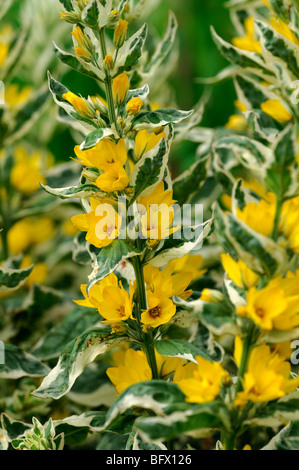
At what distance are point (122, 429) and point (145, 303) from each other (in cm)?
16

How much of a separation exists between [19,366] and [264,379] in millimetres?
489

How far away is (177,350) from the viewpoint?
0.67 metres

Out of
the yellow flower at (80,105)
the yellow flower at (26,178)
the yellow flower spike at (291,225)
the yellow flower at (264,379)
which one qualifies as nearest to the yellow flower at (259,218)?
the yellow flower spike at (291,225)

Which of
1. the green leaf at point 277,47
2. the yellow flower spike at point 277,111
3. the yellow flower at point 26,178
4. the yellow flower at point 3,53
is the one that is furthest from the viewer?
the yellow flower at point 26,178

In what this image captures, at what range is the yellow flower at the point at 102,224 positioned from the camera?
0.67m

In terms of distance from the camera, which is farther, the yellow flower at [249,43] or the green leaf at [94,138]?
the yellow flower at [249,43]

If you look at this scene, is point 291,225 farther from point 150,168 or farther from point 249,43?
point 249,43

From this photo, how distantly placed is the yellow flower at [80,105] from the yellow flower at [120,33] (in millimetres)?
85

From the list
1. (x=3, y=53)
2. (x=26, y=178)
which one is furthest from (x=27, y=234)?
(x=3, y=53)

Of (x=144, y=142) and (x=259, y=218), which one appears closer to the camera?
(x=259, y=218)

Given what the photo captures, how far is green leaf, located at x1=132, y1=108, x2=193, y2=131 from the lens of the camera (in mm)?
655

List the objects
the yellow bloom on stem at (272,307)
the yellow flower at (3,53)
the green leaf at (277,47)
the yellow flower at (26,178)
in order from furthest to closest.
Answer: the yellow flower at (26,178)
the yellow flower at (3,53)
the green leaf at (277,47)
the yellow bloom on stem at (272,307)

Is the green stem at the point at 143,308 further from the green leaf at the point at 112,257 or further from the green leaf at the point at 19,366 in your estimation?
the green leaf at the point at 19,366
